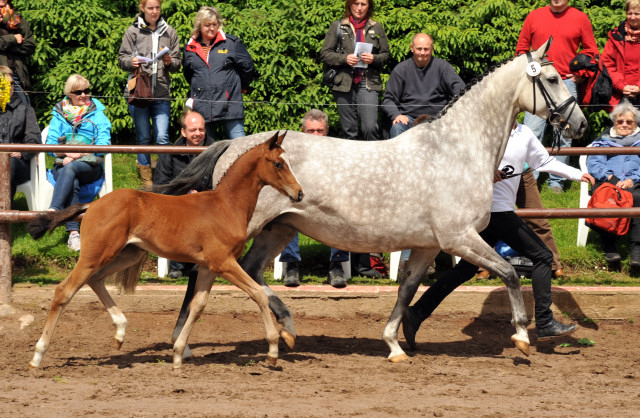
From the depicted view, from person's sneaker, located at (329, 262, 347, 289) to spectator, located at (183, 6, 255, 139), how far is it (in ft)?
6.30

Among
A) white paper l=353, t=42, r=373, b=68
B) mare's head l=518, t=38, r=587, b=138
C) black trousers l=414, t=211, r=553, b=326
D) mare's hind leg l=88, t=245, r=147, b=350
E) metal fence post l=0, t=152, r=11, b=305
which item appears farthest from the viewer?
white paper l=353, t=42, r=373, b=68

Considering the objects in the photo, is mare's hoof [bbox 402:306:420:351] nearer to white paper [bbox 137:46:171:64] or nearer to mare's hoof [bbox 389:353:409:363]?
mare's hoof [bbox 389:353:409:363]

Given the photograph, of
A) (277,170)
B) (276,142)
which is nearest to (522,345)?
(277,170)

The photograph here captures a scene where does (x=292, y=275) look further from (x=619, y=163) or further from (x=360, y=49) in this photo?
(x=619, y=163)

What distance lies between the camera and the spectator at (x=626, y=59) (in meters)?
10.2

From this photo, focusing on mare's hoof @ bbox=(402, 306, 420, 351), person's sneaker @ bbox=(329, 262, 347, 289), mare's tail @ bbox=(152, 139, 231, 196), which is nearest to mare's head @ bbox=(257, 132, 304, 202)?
mare's tail @ bbox=(152, 139, 231, 196)

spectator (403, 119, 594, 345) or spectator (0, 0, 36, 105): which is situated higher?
spectator (0, 0, 36, 105)

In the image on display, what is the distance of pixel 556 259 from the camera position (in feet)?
29.8

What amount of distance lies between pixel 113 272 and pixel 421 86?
398 centimetres

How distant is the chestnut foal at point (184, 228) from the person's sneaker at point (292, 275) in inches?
68.8

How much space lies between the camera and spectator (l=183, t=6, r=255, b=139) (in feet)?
31.7

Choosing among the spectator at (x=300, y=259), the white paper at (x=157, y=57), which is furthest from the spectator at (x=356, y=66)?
the white paper at (x=157, y=57)

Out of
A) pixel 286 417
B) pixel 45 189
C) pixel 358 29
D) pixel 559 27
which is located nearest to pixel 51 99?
pixel 45 189

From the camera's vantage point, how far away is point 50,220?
6836 mm
